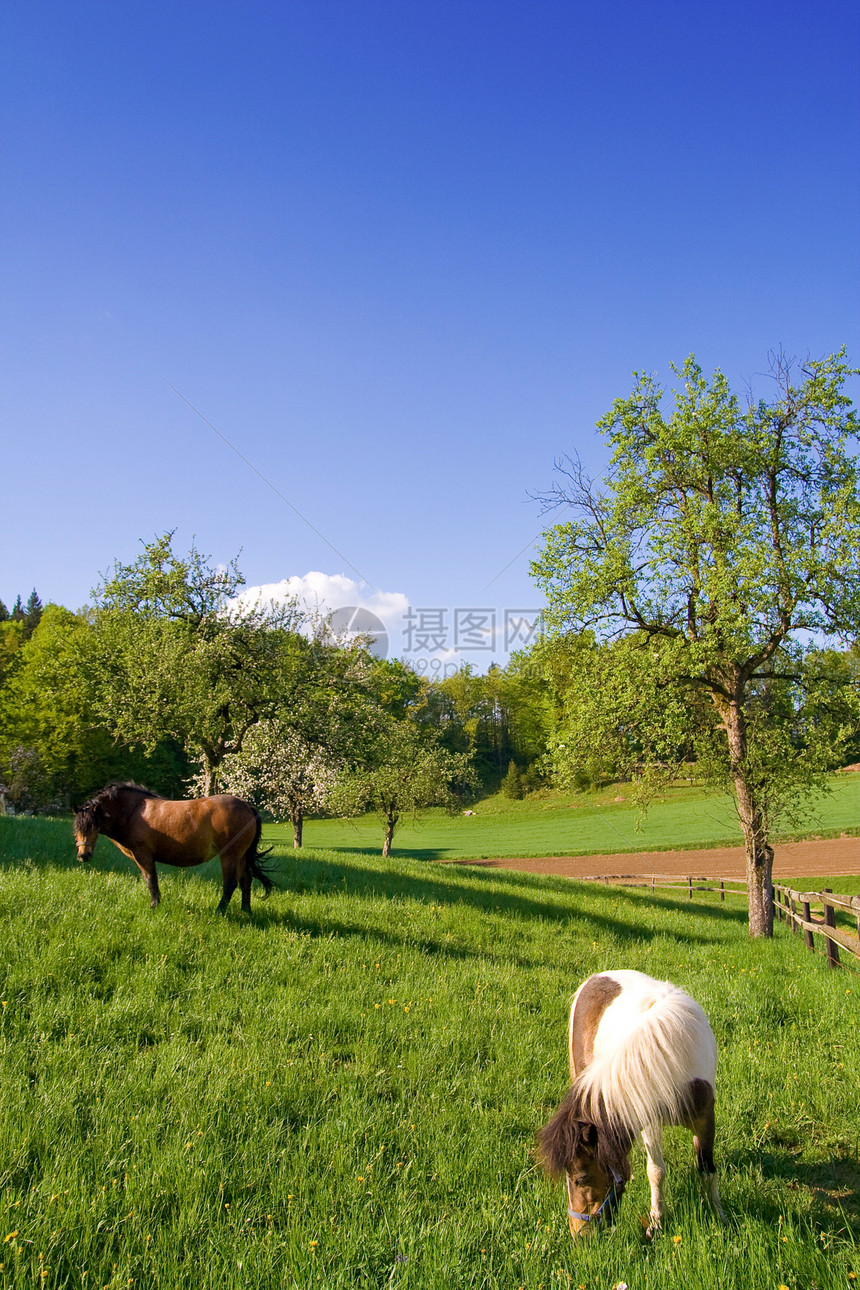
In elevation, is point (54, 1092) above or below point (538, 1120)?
above

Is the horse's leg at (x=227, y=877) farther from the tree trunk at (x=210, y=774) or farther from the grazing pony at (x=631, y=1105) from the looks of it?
the tree trunk at (x=210, y=774)

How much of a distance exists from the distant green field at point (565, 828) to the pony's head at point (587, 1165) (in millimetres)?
33207

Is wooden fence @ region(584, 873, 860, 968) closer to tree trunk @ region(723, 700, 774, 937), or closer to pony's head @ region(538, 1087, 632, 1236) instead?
tree trunk @ region(723, 700, 774, 937)

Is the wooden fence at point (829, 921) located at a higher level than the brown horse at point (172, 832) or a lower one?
lower

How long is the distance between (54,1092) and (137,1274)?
1.78 meters

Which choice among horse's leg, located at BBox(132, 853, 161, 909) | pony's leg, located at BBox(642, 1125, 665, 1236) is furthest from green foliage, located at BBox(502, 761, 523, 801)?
pony's leg, located at BBox(642, 1125, 665, 1236)

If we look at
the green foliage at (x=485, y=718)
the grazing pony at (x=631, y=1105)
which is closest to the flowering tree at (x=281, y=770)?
the grazing pony at (x=631, y=1105)

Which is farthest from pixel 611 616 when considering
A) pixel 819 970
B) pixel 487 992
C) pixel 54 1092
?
pixel 54 1092

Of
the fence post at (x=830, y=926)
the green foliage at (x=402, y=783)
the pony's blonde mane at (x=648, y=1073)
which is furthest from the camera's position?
the green foliage at (x=402, y=783)

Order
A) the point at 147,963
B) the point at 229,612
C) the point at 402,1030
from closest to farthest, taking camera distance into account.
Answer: the point at 402,1030
the point at 147,963
the point at 229,612

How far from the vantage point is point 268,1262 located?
3506mm

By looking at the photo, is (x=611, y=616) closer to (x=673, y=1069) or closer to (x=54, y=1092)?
(x=673, y=1069)

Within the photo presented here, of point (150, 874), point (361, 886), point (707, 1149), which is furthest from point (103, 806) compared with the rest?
point (707, 1149)

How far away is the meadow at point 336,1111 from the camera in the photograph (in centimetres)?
358
